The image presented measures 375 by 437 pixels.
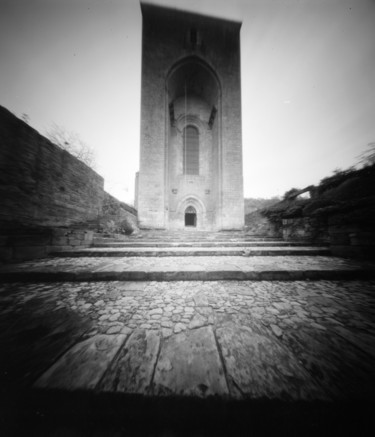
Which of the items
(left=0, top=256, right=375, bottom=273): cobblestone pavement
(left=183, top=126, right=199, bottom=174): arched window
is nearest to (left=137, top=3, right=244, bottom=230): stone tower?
(left=183, top=126, right=199, bottom=174): arched window

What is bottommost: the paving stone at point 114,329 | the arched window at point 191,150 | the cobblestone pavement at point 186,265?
the paving stone at point 114,329

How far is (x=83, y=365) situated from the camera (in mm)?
780

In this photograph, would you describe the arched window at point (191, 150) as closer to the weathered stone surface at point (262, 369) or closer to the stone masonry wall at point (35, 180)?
the stone masonry wall at point (35, 180)

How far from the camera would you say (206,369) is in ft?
2.53

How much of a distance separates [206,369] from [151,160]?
9.02m

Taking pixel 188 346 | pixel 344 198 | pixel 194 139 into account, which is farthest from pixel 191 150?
pixel 188 346

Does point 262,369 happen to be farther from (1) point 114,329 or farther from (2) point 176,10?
(2) point 176,10

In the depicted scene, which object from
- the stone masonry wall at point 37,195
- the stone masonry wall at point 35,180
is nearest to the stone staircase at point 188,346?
the stone masonry wall at point 37,195

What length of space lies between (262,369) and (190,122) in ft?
44.9

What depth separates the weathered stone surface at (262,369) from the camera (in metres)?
0.67

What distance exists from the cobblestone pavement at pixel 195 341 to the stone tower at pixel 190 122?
7.08m

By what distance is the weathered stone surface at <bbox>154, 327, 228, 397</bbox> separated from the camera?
67cm

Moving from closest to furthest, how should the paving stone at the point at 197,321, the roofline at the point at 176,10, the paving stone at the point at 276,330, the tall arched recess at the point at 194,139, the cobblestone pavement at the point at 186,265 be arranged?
the paving stone at the point at 276,330
the paving stone at the point at 197,321
the cobblestone pavement at the point at 186,265
the roofline at the point at 176,10
the tall arched recess at the point at 194,139

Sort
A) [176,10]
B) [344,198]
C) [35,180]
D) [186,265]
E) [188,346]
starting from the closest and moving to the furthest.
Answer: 1. [188,346]
2. [186,265]
3. [35,180]
4. [344,198]
5. [176,10]
